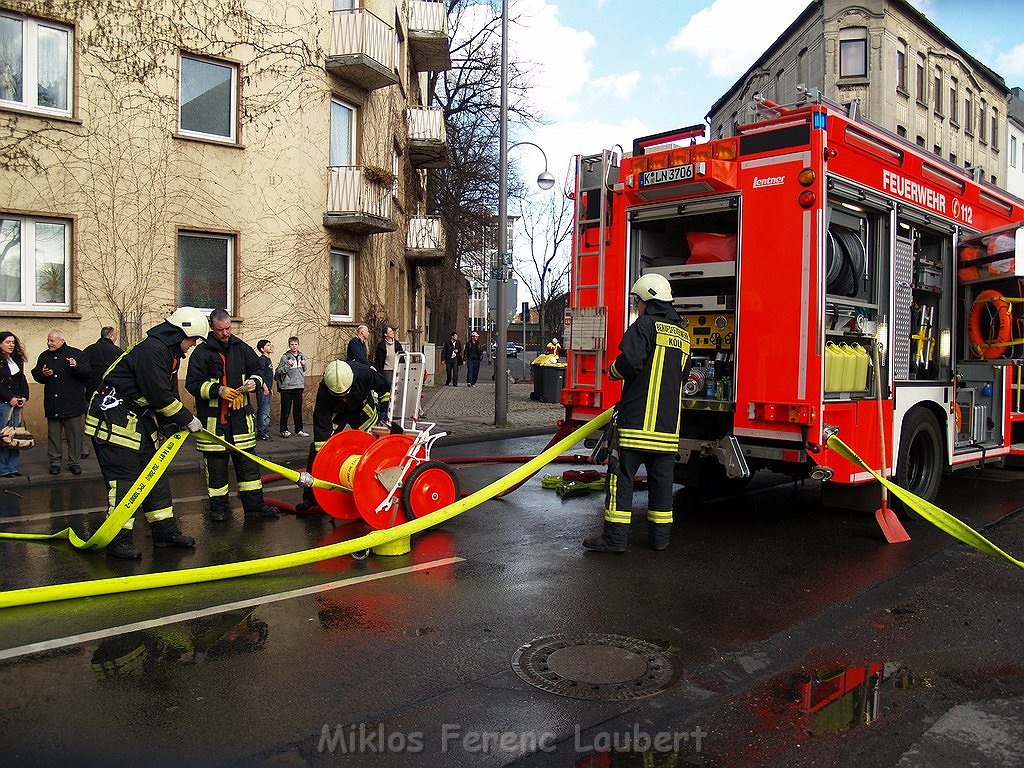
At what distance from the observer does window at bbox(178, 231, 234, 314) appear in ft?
49.1

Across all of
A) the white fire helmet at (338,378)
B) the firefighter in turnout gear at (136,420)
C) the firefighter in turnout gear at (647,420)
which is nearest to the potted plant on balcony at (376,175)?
the white fire helmet at (338,378)

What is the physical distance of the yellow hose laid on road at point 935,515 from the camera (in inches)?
222

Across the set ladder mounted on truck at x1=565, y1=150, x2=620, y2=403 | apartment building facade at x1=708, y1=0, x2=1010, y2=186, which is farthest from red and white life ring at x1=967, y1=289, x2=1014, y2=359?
apartment building facade at x1=708, y1=0, x2=1010, y2=186

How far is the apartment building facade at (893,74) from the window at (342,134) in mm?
21217

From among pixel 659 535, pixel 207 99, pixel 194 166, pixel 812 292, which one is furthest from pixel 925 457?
pixel 207 99

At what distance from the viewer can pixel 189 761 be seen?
9.82 ft

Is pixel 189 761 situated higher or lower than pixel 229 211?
lower

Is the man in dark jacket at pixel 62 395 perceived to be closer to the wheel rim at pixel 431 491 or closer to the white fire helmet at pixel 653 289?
the wheel rim at pixel 431 491

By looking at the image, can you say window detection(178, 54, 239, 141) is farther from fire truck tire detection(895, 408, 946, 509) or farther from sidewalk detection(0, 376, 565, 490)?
fire truck tire detection(895, 408, 946, 509)

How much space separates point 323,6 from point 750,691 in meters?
16.7

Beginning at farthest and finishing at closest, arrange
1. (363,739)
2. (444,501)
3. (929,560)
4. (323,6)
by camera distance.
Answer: (323,6), (444,501), (929,560), (363,739)

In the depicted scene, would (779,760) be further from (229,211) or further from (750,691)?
(229,211)

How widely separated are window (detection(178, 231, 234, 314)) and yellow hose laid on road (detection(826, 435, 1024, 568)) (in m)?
12.2

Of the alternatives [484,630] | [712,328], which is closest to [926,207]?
[712,328]
